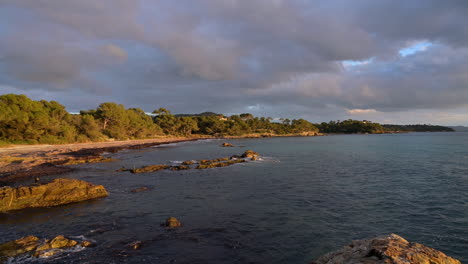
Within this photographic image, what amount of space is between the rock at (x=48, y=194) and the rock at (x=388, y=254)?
17119 mm

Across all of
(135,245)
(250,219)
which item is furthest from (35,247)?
(250,219)

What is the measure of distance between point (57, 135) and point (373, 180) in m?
68.7

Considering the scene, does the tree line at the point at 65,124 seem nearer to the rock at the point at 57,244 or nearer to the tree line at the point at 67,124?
the tree line at the point at 67,124

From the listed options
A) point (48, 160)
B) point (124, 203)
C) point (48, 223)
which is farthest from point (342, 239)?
A: point (48, 160)

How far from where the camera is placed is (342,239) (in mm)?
11422

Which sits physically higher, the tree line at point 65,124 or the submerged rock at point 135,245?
the tree line at point 65,124

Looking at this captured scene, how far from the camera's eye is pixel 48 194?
54.5 feet

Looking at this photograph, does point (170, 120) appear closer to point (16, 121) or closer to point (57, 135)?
point (57, 135)

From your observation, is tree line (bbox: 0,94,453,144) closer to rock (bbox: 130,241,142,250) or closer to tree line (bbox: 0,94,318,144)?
tree line (bbox: 0,94,318,144)

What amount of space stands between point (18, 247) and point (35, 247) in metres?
0.58

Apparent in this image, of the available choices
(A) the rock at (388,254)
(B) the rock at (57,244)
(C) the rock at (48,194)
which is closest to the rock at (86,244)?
(B) the rock at (57,244)

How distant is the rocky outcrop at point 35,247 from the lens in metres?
9.32

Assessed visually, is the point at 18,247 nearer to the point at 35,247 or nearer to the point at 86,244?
the point at 35,247

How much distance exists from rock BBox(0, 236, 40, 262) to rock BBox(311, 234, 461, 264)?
433 inches
